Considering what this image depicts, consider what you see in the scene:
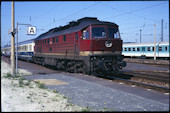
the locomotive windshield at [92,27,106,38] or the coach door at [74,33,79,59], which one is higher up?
the locomotive windshield at [92,27,106,38]

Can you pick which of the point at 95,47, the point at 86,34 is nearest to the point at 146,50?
the point at 86,34

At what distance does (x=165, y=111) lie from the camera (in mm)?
5941

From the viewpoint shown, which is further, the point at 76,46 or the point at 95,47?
the point at 76,46

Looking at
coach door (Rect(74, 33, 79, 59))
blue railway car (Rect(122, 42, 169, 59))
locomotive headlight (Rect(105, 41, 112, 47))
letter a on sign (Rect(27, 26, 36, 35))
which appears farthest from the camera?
blue railway car (Rect(122, 42, 169, 59))

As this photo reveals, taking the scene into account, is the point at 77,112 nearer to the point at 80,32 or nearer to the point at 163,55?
the point at 80,32

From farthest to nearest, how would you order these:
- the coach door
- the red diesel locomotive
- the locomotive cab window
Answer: the coach door → the locomotive cab window → the red diesel locomotive

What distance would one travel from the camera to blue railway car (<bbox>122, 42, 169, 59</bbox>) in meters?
31.1

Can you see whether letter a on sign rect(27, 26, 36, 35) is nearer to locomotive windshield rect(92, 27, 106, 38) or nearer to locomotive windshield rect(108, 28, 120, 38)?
locomotive windshield rect(92, 27, 106, 38)

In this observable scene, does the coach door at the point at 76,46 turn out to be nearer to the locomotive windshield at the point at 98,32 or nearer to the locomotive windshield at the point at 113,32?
the locomotive windshield at the point at 98,32

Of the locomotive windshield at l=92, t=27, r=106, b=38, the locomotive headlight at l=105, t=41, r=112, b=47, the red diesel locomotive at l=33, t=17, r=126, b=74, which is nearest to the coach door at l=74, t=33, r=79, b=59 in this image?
the red diesel locomotive at l=33, t=17, r=126, b=74

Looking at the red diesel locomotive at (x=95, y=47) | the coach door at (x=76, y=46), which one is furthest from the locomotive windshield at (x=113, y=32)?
the coach door at (x=76, y=46)

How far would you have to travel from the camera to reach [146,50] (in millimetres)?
34688

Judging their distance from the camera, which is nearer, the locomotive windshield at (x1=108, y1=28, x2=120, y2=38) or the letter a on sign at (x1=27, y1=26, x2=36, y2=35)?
the locomotive windshield at (x1=108, y1=28, x2=120, y2=38)

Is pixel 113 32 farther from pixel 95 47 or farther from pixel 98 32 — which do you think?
pixel 95 47
